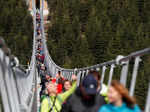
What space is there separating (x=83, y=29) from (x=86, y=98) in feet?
178

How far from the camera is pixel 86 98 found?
2227 mm

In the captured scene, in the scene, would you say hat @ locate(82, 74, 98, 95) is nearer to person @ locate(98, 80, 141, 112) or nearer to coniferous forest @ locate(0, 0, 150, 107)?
person @ locate(98, 80, 141, 112)

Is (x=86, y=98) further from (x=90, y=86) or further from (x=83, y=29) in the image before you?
(x=83, y=29)

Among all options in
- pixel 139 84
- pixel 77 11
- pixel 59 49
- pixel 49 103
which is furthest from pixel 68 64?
pixel 49 103

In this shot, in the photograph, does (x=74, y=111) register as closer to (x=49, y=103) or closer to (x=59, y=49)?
(x=49, y=103)

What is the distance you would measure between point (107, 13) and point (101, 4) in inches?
95.8

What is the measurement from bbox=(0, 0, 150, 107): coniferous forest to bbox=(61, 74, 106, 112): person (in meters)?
41.4

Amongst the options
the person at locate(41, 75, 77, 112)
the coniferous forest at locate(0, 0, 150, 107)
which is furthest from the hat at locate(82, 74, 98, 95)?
the coniferous forest at locate(0, 0, 150, 107)

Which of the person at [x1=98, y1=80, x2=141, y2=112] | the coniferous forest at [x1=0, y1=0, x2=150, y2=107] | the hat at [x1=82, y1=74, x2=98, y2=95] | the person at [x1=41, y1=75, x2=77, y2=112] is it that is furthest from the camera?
the coniferous forest at [x1=0, y1=0, x2=150, y2=107]

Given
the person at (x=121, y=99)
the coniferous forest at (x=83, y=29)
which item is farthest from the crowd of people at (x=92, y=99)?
the coniferous forest at (x=83, y=29)

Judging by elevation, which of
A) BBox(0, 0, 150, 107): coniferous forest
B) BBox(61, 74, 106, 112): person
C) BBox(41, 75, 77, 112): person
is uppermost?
BBox(61, 74, 106, 112): person

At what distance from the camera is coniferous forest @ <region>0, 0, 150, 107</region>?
4784 centimetres

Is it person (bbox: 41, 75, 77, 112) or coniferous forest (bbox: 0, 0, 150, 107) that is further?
coniferous forest (bbox: 0, 0, 150, 107)

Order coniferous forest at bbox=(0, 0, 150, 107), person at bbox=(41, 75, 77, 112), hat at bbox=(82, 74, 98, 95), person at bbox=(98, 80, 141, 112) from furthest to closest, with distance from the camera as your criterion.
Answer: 1. coniferous forest at bbox=(0, 0, 150, 107)
2. person at bbox=(41, 75, 77, 112)
3. hat at bbox=(82, 74, 98, 95)
4. person at bbox=(98, 80, 141, 112)
